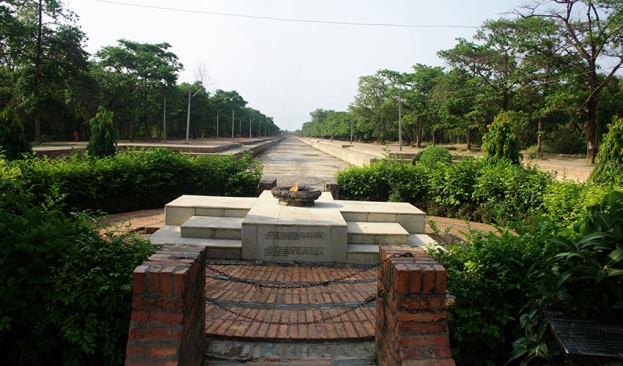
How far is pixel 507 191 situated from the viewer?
7.94 meters

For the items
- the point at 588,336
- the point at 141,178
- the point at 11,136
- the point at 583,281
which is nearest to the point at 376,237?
the point at 583,281

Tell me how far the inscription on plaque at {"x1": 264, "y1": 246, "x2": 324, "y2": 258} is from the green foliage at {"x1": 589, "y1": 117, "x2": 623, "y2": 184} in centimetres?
619

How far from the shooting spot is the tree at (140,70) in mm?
33812

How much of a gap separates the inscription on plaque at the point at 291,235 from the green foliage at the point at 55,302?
3.09m

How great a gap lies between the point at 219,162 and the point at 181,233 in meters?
3.89

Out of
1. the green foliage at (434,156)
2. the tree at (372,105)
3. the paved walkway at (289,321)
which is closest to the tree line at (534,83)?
the tree at (372,105)

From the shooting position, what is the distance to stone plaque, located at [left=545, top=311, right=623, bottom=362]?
2.03 meters

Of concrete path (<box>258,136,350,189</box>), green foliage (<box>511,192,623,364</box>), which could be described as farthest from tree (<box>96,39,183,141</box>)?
green foliage (<box>511,192,623,364</box>)

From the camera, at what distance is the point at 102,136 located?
36.9ft

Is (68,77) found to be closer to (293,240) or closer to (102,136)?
(102,136)

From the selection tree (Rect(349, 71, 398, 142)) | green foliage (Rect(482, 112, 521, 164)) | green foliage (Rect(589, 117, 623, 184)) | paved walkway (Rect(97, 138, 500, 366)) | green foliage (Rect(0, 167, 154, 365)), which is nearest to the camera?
green foliage (Rect(0, 167, 154, 365))

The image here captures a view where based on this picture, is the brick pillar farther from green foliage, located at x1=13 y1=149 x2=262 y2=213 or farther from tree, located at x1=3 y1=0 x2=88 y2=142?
tree, located at x1=3 y1=0 x2=88 y2=142

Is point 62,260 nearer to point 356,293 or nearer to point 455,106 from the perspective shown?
point 356,293

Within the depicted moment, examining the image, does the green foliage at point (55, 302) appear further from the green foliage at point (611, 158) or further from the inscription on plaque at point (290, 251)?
the green foliage at point (611, 158)
